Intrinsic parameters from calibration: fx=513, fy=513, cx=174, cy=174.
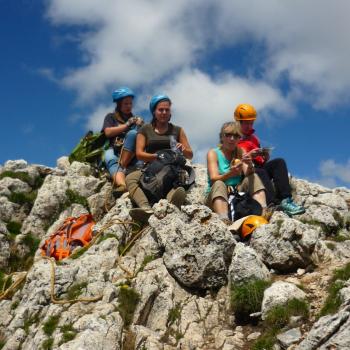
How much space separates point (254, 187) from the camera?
12805 mm

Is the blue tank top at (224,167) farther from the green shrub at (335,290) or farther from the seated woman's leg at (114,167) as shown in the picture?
the green shrub at (335,290)

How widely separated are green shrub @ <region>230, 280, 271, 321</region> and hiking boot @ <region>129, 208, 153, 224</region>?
359 cm

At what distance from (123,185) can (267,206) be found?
4.58 m

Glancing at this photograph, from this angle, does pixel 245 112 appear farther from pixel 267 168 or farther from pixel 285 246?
pixel 285 246

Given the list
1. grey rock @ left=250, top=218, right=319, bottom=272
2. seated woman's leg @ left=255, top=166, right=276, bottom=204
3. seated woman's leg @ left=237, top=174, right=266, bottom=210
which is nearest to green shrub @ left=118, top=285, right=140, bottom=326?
grey rock @ left=250, top=218, right=319, bottom=272

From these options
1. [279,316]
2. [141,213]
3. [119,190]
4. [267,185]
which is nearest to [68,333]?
[279,316]

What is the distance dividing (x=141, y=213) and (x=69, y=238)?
96.6 inches

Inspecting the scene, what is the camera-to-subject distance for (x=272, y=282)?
31.2ft

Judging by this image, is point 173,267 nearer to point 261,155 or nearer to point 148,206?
point 148,206

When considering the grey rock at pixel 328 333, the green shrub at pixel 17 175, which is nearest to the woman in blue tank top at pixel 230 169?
the grey rock at pixel 328 333

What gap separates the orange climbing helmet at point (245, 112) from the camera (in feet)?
45.2

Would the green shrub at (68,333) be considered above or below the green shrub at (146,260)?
below

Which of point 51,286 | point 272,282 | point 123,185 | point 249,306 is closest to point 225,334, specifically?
point 249,306

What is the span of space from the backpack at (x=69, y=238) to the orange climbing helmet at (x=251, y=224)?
4.29 meters
